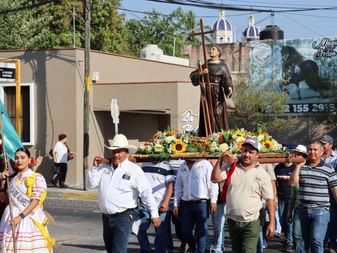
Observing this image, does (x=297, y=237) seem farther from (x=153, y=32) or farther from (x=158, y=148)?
(x=153, y=32)

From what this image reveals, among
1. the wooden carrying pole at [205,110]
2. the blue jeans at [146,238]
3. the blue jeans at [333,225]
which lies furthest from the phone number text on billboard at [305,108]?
the blue jeans at [146,238]

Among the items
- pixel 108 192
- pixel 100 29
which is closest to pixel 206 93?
pixel 108 192

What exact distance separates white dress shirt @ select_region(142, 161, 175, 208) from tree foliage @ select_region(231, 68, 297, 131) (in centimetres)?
2298

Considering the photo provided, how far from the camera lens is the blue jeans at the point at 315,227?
8.75m

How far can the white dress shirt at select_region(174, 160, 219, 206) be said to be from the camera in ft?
34.2

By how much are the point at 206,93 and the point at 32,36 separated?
27.8m

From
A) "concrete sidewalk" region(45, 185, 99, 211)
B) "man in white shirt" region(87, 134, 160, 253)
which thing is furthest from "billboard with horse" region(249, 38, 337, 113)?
"man in white shirt" region(87, 134, 160, 253)

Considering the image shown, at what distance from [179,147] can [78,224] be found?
21.4 feet

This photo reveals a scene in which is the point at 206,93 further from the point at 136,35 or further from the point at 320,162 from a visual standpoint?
the point at 136,35

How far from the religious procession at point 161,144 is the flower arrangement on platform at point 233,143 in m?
0.02

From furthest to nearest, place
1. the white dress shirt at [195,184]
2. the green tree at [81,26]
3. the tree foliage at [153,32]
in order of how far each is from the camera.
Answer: the tree foliage at [153,32] → the green tree at [81,26] → the white dress shirt at [195,184]

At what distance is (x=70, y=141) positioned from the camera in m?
24.5

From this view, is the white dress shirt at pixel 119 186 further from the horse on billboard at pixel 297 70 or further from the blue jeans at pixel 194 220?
the horse on billboard at pixel 297 70

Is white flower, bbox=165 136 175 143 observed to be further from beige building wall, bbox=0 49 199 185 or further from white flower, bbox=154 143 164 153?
beige building wall, bbox=0 49 199 185
